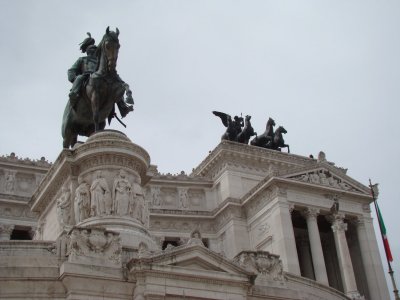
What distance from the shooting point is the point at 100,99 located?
863 inches

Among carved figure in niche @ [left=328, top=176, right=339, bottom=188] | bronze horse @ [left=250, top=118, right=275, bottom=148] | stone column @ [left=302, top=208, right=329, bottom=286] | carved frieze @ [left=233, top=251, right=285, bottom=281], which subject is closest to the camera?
carved frieze @ [left=233, top=251, right=285, bottom=281]

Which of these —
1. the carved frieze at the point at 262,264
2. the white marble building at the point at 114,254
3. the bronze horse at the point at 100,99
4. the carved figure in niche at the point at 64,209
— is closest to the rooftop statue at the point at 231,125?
the white marble building at the point at 114,254

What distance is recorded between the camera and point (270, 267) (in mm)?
17328

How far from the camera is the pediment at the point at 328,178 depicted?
47.0 m

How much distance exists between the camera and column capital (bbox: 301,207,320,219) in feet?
151

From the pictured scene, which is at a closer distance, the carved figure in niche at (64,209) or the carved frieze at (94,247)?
the carved frieze at (94,247)

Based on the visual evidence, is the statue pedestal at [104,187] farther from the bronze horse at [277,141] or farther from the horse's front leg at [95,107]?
the bronze horse at [277,141]

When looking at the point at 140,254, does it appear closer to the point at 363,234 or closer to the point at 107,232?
the point at 107,232

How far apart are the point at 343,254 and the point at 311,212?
12.3 ft

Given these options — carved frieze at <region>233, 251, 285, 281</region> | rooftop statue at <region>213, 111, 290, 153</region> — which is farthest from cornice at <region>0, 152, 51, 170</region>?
carved frieze at <region>233, 251, 285, 281</region>

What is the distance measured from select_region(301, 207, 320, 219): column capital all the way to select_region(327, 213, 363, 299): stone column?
1.35 m

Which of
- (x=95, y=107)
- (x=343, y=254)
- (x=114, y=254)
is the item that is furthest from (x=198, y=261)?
(x=343, y=254)

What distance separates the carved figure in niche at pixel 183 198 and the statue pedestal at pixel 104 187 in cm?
3021

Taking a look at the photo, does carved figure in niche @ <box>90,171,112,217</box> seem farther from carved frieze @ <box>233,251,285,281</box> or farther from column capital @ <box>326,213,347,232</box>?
column capital @ <box>326,213,347,232</box>
